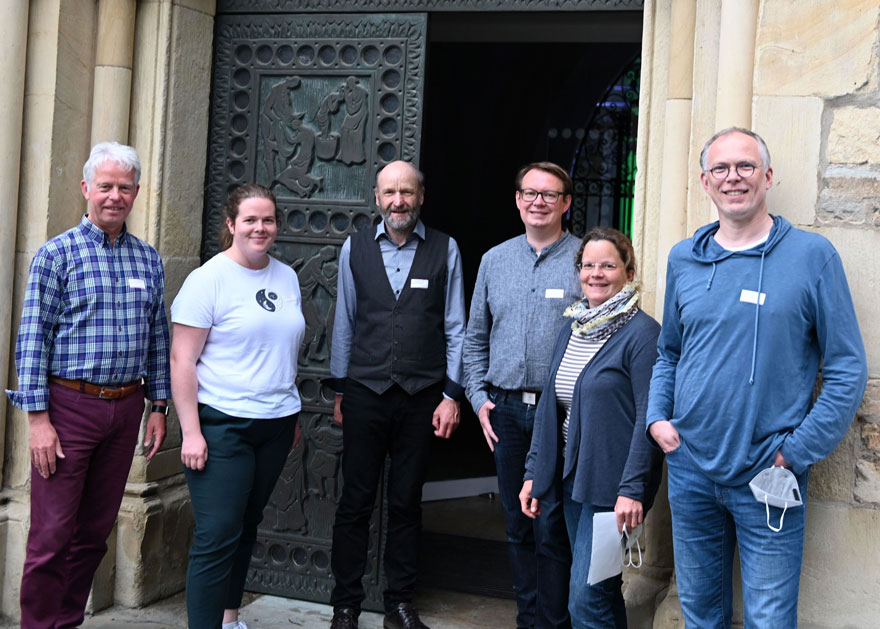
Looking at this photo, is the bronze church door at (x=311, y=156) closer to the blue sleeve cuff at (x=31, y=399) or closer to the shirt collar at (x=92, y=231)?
the shirt collar at (x=92, y=231)

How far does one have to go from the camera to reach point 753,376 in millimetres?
2426

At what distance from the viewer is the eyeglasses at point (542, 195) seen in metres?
3.26

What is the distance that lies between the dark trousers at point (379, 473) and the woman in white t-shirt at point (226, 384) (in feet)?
1.51

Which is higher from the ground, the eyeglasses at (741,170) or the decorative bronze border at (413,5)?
the decorative bronze border at (413,5)

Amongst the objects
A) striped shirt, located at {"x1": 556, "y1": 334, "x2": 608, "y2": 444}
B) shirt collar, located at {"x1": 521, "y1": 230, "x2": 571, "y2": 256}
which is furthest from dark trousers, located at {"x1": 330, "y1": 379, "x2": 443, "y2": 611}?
striped shirt, located at {"x1": 556, "y1": 334, "x2": 608, "y2": 444}

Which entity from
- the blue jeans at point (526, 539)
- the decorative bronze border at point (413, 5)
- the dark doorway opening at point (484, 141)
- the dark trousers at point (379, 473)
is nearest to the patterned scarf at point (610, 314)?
the blue jeans at point (526, 539)

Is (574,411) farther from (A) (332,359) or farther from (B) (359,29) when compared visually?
(B) (359,29)

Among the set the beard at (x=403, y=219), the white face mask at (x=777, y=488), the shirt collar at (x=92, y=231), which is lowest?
the white face mask at (x=777, y=488)

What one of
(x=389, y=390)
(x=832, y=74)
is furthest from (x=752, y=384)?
(x=389, y=390)

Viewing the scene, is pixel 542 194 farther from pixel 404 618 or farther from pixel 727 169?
pixel 404 618

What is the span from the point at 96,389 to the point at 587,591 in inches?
61.6

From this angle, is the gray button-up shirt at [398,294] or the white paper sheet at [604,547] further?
the gray button-up shirt at [398,294]

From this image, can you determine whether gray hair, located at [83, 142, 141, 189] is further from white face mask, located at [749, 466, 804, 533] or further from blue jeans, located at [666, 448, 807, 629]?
white face mask, located at [749, 466, 804, 533]

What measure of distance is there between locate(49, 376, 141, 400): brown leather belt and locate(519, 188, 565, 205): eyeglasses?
1.39 m
